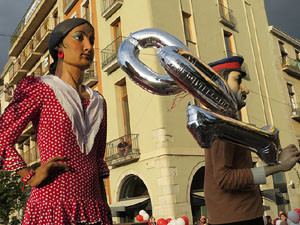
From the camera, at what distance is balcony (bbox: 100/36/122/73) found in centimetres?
1352

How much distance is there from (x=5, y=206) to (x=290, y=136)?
562 inches

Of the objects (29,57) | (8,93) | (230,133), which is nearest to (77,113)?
(230,133)

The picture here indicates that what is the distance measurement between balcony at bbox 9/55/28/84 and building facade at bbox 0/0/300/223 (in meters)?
4.48

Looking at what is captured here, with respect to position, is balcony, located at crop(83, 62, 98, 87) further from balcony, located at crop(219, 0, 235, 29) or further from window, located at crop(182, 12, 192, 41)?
balcony, located at crop(219, 0, 235, 29)

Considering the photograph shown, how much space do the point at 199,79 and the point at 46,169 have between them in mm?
881

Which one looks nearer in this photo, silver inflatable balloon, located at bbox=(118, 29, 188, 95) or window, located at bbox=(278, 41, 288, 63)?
silver inflatable balloon, located at bbox=(118, 29, 188, 95)

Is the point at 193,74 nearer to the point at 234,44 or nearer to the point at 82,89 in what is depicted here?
the point at 82,89

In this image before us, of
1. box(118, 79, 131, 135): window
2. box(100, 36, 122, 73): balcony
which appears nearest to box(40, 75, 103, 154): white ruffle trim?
box(118, 79, 131, 135): window

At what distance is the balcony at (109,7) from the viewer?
13.6 meters

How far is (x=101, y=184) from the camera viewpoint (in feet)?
5.56

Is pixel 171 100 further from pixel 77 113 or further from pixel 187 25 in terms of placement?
pixel 77 113

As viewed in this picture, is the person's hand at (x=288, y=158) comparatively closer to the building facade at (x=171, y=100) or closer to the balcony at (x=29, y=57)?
the building facade at (x=171, y=100)

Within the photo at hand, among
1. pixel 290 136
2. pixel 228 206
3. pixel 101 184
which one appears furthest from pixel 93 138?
pixel 290 136

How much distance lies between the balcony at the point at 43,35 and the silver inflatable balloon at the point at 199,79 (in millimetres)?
18350
